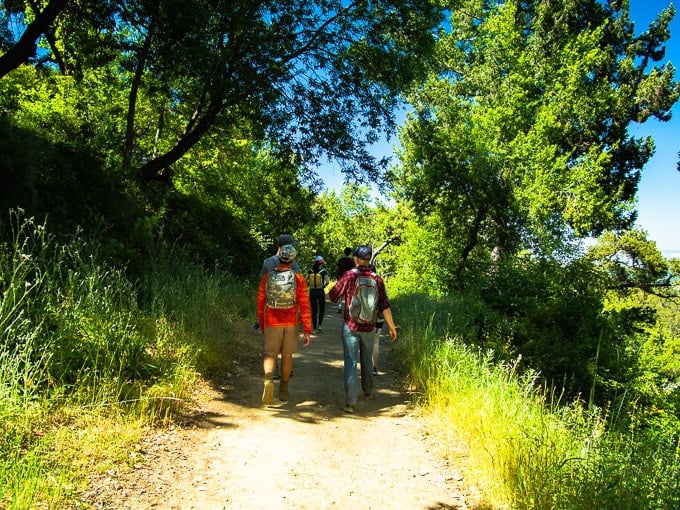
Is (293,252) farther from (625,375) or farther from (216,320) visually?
(625,375)

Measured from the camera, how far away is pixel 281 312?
5625 mm

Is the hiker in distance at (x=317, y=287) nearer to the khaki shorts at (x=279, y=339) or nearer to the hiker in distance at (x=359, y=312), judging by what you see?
the hiker in distance at (x=359, y=312)

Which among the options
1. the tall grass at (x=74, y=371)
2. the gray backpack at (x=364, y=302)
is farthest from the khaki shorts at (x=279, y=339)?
the tall grass at (x=74, y=371)

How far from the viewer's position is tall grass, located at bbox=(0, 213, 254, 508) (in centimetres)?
324

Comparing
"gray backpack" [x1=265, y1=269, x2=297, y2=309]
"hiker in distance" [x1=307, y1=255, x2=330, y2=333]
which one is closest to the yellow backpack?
"hiker in distance" [x1=307, y1=255, x2=330, y2=333]

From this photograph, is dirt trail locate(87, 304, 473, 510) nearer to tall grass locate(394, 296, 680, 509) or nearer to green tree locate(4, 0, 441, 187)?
tall grass locate(394, 296, 680, 509)

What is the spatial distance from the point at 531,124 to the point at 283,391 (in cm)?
2135

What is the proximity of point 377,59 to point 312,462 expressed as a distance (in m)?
11.0

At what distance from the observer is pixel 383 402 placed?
610cm

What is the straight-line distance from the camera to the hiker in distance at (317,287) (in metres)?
10.1

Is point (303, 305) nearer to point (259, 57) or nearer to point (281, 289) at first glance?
point (281, 289)

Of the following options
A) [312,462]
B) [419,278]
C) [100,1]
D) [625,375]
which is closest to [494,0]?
[419,278]

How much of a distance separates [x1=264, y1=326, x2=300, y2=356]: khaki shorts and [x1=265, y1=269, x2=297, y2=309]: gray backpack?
0.29 metres

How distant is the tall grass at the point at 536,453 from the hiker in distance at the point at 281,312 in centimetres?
183
